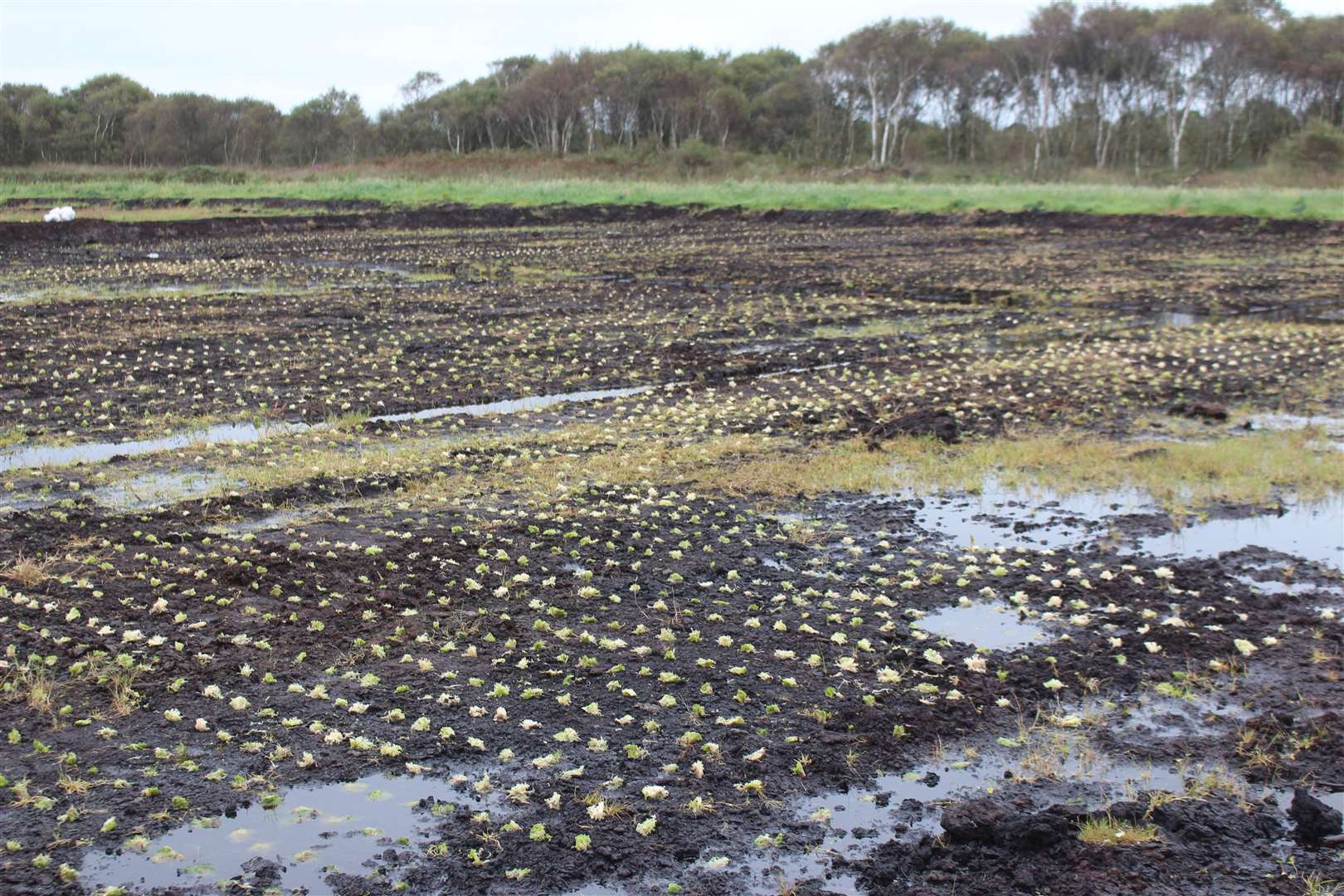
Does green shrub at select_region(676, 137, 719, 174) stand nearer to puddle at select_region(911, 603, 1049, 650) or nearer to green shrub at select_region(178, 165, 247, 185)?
green shrub at select_region(178, 165, 247, 185)

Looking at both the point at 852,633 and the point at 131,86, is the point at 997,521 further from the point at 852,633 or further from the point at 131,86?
the point at 131,86

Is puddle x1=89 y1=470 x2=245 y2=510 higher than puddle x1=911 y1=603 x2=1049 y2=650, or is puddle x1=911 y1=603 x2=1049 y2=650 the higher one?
puddle x1=89 y1=470 x2=245 y2=510

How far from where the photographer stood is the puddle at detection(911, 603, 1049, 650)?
7.38 metres

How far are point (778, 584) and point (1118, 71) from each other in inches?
3091

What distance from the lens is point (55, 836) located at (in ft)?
17.3

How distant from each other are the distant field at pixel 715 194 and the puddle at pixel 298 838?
39.9 m

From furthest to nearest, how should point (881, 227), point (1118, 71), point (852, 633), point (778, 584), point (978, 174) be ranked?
point (1118, 71), point (978, 174), point (881, 227), point (778, 584), point (852, 633)

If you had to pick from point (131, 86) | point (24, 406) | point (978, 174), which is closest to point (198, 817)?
point (24, 406)

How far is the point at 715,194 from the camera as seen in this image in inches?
2148

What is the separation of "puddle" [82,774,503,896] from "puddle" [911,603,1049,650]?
323cm

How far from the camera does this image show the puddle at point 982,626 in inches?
291

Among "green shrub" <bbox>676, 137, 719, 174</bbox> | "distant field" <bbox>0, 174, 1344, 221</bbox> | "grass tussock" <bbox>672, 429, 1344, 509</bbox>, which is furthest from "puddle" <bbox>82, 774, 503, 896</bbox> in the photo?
"green shrub" <bbox>676, 137, 719, 174</bbox>

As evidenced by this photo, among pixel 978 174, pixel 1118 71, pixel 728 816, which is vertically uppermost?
pixel 1118 71

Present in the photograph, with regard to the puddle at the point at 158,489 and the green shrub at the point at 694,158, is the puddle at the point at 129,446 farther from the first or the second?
the green shrub at the point at 694,158
